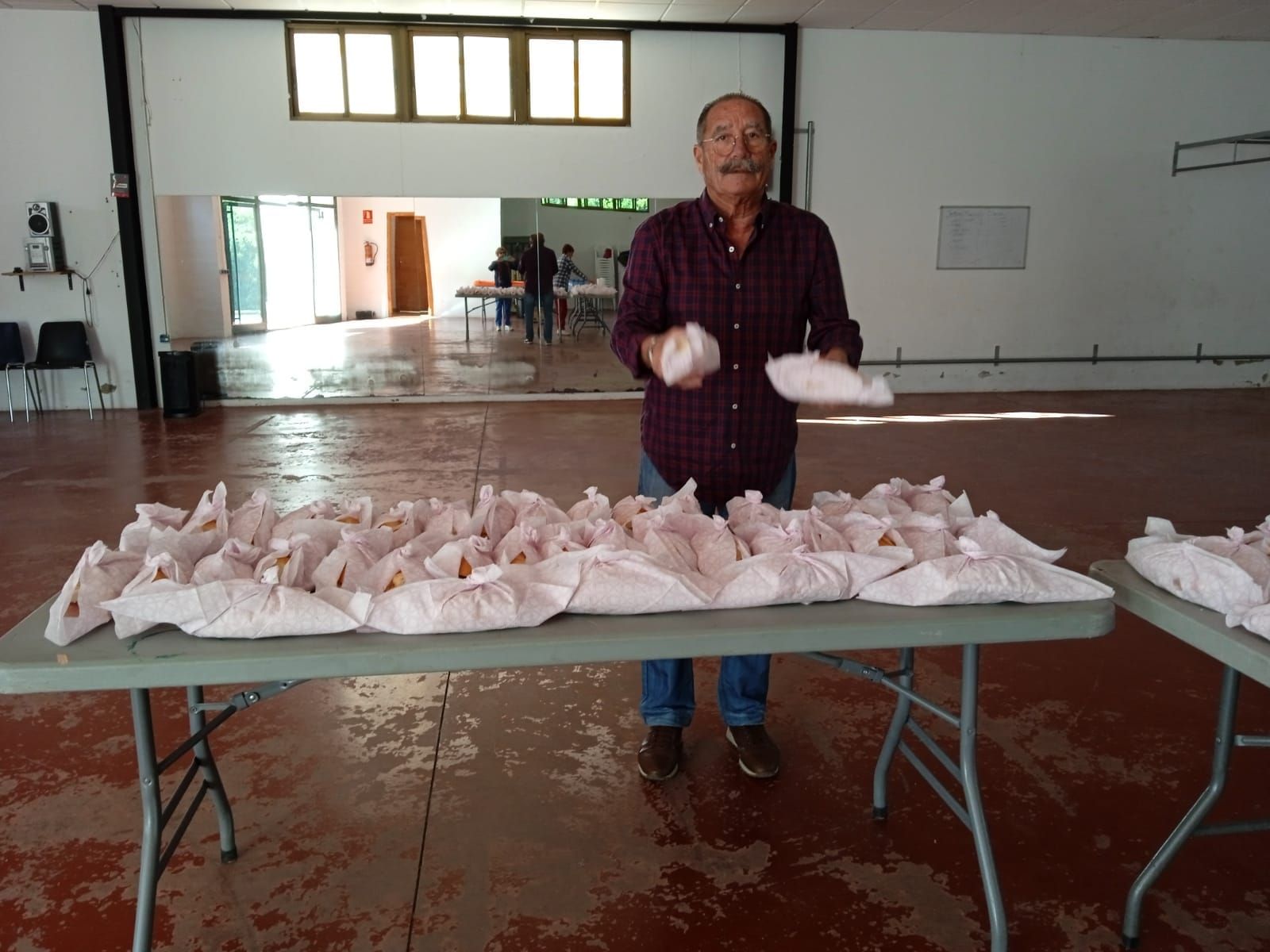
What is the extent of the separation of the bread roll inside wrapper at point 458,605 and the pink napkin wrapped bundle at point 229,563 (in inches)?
7.1

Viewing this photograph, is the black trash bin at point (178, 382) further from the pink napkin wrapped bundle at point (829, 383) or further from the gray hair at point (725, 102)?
the pink napkin wrapped bundle at point (829, 383)

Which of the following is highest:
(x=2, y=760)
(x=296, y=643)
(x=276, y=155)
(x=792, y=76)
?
(x=792, y=76)

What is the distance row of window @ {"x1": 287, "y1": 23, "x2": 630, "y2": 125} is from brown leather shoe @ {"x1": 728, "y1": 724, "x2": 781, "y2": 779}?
6802 millimetres

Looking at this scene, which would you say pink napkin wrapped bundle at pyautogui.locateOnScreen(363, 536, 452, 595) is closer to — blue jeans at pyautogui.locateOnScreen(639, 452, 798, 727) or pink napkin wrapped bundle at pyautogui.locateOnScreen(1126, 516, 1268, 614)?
blue jeans at pyautogui.locateOnScreen(639, 452, 798, 727)

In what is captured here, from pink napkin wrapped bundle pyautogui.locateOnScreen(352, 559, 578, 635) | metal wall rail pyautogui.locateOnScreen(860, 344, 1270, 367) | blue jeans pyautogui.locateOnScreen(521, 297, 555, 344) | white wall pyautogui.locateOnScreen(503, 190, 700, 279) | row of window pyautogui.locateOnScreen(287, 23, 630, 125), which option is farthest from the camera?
metal wall rail pyautogui.locateOnScreen(860, 344, 1270, 367)

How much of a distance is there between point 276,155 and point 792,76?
4.43 m

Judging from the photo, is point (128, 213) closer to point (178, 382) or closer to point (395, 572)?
point (178, 382)

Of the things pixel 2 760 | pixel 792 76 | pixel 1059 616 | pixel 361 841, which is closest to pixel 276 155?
pixel 792 76

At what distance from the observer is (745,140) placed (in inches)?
80.0

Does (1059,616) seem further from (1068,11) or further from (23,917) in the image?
(1068,11)

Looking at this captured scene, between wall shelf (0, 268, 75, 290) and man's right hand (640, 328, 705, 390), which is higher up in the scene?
wall shelf (0, 268, 75, 290)

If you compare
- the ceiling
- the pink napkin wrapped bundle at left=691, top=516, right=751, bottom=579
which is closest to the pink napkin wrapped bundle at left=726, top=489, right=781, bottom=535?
the pink napkin wrapped bundle at left=691, top=516, right=751, bottom=579

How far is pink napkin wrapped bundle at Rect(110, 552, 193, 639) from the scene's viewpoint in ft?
4.65

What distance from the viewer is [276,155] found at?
771 cm
